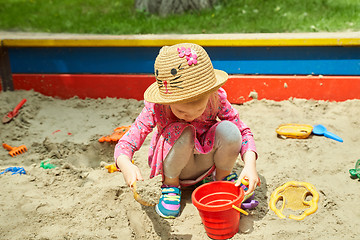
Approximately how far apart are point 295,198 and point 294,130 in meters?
0.71

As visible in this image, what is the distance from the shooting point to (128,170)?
1751 mm

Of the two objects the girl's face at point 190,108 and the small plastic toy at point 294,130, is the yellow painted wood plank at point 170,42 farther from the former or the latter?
the girl's face at point 190,108

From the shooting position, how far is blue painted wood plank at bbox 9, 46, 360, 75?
293 centimetres

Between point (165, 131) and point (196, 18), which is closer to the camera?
point (165, 131)

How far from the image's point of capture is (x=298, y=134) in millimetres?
2559

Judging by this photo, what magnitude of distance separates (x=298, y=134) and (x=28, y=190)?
1549 millimetres

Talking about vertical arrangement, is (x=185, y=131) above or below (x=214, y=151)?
above

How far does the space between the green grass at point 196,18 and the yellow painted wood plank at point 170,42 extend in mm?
422

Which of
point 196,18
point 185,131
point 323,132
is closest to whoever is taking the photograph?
point 185,131

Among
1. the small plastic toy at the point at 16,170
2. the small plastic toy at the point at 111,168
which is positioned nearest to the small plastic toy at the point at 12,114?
the small plastic toy at the point at 16,170

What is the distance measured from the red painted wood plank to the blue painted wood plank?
0.05 meters

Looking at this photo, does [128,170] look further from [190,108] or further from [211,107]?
[211,107]

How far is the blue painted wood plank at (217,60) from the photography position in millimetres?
2928

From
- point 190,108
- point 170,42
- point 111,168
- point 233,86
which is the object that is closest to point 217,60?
point 233,86
